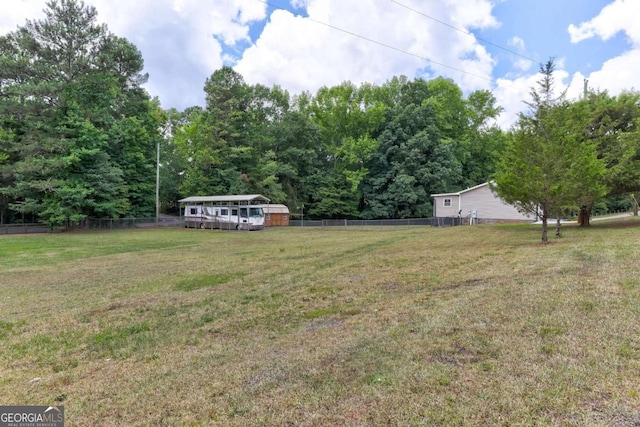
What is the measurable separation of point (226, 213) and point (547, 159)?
23.3 m

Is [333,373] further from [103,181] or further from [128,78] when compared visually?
[128,78]

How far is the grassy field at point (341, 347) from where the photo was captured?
8.13ft


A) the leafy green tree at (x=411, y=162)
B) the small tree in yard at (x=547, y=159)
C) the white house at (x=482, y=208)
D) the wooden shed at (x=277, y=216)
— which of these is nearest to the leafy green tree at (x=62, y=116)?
the wooden shed at (x=277, y=216)

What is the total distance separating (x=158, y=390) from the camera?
2959mm

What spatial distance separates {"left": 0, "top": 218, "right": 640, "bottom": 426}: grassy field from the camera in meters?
2.48

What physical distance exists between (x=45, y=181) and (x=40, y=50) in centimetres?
1009

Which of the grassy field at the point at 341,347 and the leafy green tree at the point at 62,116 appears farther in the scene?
the leafy green tree at the point at 62,116

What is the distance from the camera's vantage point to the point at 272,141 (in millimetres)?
36469

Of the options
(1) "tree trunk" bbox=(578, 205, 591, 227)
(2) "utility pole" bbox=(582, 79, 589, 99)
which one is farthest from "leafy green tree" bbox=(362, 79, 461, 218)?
(1) "tree trunk" bbox=(578, 205, 591, 227)

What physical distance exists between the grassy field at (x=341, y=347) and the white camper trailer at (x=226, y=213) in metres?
19.4

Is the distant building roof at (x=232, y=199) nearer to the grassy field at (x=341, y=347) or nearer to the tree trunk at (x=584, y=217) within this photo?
the grassy field at (x=341, y=347)

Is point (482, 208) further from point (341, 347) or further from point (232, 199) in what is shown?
point (341, 347)

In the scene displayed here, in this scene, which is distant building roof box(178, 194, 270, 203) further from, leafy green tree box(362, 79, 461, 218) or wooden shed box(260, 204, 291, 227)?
leafy green tree box(362, 79, 461, 218)

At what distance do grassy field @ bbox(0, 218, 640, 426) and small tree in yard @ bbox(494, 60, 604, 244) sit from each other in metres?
4.06
